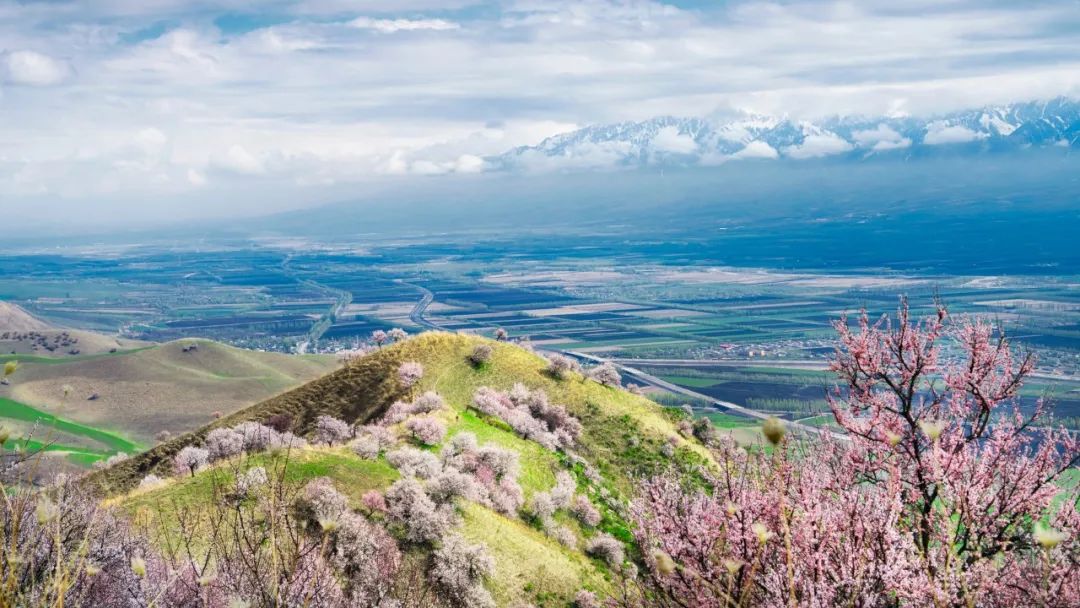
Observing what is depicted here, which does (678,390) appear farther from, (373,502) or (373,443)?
(373,502)

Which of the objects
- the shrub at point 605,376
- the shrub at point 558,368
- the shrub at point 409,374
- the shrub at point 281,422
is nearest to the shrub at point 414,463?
the shrub at point 409,374

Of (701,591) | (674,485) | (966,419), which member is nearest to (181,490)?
(674,485)

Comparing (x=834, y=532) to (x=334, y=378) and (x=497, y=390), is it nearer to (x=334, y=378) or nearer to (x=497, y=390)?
(x=497, y=390)

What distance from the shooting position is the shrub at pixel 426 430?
44500 mm

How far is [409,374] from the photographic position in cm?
5966

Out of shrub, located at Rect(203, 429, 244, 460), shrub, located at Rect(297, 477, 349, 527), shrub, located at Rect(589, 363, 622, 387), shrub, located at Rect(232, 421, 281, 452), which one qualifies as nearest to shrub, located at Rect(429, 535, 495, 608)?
shrub, located at Rect(297, 477, 349, 527)

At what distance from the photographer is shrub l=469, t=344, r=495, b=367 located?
211 feet

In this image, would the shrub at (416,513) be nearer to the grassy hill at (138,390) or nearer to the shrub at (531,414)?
the shrub at (531,414)

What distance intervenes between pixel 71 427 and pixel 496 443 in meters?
98.6

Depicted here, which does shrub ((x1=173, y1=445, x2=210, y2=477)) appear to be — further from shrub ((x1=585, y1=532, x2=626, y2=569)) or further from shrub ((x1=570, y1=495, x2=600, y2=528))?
shrub ((x1=585, y1=532, x2=626, y2=569))

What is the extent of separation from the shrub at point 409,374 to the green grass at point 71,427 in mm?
65615

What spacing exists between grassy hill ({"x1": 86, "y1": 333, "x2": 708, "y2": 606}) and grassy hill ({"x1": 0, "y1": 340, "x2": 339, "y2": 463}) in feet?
190

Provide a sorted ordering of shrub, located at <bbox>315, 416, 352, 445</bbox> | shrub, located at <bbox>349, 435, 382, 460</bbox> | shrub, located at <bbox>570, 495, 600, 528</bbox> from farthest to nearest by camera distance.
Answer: shrub, located at <bbox>315, 416, 352, 445</bbox> < shrub, located at <bbox>570, 495, 600, 528</bbox> < shrub, located at <bbox>349, 435, 382, 460</bbox>

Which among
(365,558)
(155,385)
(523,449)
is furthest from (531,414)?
(155,385)
